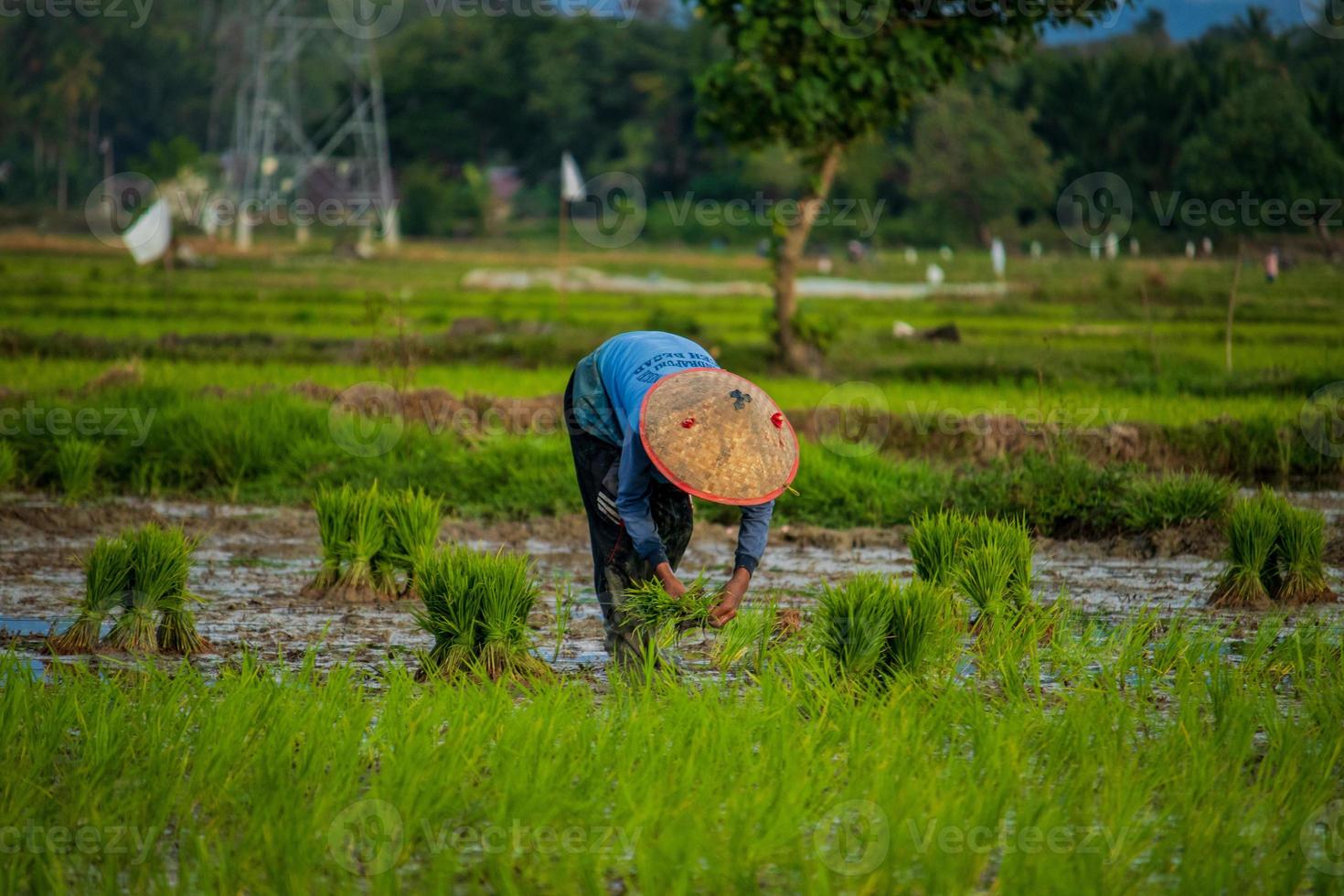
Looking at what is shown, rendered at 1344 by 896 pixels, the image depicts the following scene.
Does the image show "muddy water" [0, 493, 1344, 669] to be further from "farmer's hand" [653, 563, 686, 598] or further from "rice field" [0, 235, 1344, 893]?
"farmer's hand" [653, 563, 686, 598]

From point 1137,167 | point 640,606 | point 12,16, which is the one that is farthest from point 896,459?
point 12,16

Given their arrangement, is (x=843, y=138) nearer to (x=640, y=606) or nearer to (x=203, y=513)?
(x=203, y=513)

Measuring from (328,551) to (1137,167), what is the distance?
19.3m

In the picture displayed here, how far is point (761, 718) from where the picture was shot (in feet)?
12.1
